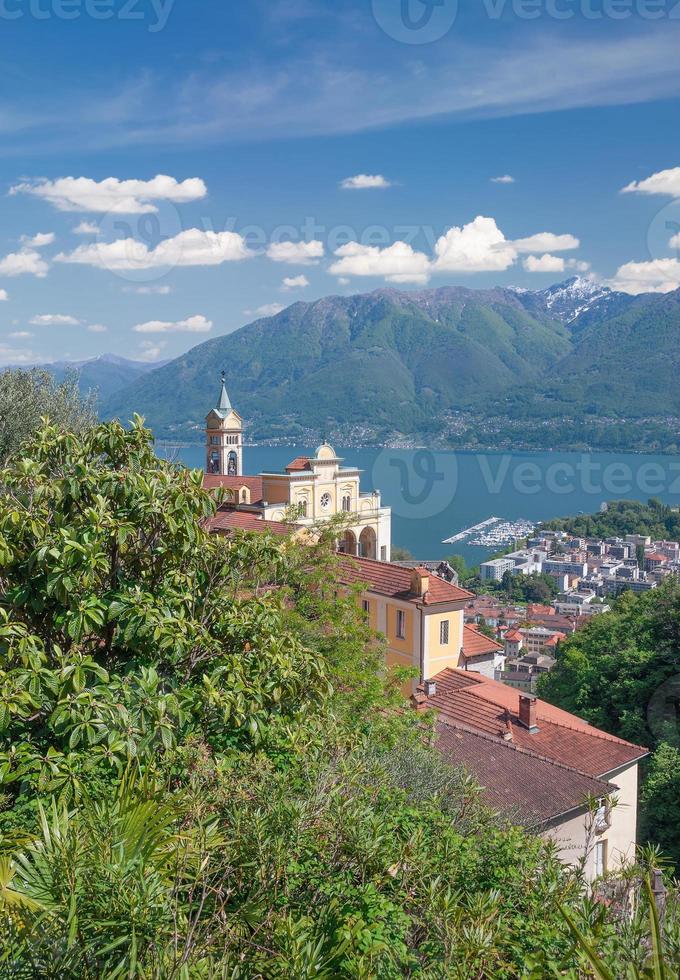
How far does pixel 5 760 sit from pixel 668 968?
146 inches

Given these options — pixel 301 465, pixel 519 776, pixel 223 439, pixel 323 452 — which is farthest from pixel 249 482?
pixel 519 776

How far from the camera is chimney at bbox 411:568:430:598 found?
1748cm

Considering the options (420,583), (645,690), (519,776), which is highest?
(420,583)

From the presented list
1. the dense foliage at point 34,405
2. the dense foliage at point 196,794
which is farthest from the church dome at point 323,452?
the dense foliage at point 196,794

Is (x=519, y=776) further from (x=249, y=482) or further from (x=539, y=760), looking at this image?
(x=249, y=482)

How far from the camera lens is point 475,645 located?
64.4 feet

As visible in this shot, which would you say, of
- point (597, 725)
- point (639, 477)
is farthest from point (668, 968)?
point (639, 477)

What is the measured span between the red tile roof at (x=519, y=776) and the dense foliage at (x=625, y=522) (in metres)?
107

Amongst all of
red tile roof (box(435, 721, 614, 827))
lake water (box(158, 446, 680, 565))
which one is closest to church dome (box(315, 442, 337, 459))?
red tile roof (box(435, 721, 614, 827))

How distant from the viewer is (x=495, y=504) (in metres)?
142

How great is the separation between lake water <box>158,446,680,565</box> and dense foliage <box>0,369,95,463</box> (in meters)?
76.6

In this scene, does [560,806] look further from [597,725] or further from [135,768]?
[597,725]

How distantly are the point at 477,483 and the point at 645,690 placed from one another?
13842 centimetres

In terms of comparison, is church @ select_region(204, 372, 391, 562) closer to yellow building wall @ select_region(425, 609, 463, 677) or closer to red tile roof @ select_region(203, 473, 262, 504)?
red tile roof @ select_region(203, 473, 262, 504)
